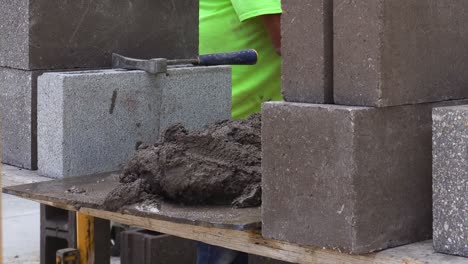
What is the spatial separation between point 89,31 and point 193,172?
1101 mm

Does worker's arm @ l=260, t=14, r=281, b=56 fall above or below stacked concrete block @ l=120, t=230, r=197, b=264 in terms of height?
above

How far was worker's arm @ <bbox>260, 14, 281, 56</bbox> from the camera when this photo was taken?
4.39 metres

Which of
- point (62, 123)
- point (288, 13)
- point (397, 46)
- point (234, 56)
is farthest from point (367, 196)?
point (234, 56)

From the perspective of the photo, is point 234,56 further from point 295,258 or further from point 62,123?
point 295,258

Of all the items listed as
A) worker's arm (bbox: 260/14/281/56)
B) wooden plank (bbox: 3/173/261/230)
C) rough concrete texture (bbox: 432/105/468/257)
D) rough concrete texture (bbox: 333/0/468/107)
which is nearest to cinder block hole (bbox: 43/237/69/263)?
wooden plank (bbox: 3/173/261/230)

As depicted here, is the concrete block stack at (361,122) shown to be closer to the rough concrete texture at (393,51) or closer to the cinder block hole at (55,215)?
the rough concrete texture at (393,51)

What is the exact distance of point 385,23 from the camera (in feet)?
7.59

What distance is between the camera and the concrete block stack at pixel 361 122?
2.32 metres

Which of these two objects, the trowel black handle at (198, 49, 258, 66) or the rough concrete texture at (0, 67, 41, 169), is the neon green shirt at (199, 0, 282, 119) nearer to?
the trowel black handle at (198, 49, 258, 66)

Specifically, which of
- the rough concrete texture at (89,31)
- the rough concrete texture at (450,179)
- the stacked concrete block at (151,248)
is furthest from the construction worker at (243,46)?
the rough concrete texture at (450,179)

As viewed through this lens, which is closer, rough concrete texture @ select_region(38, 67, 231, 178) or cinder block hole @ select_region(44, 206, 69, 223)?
rough concrete texture @ select_region(38, 67, 231, 178)

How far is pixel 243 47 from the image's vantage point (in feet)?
15.1

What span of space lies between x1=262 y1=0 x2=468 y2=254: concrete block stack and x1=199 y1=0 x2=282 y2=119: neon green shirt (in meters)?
2.06

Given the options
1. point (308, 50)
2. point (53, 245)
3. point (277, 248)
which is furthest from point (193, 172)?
point (53, 245)
